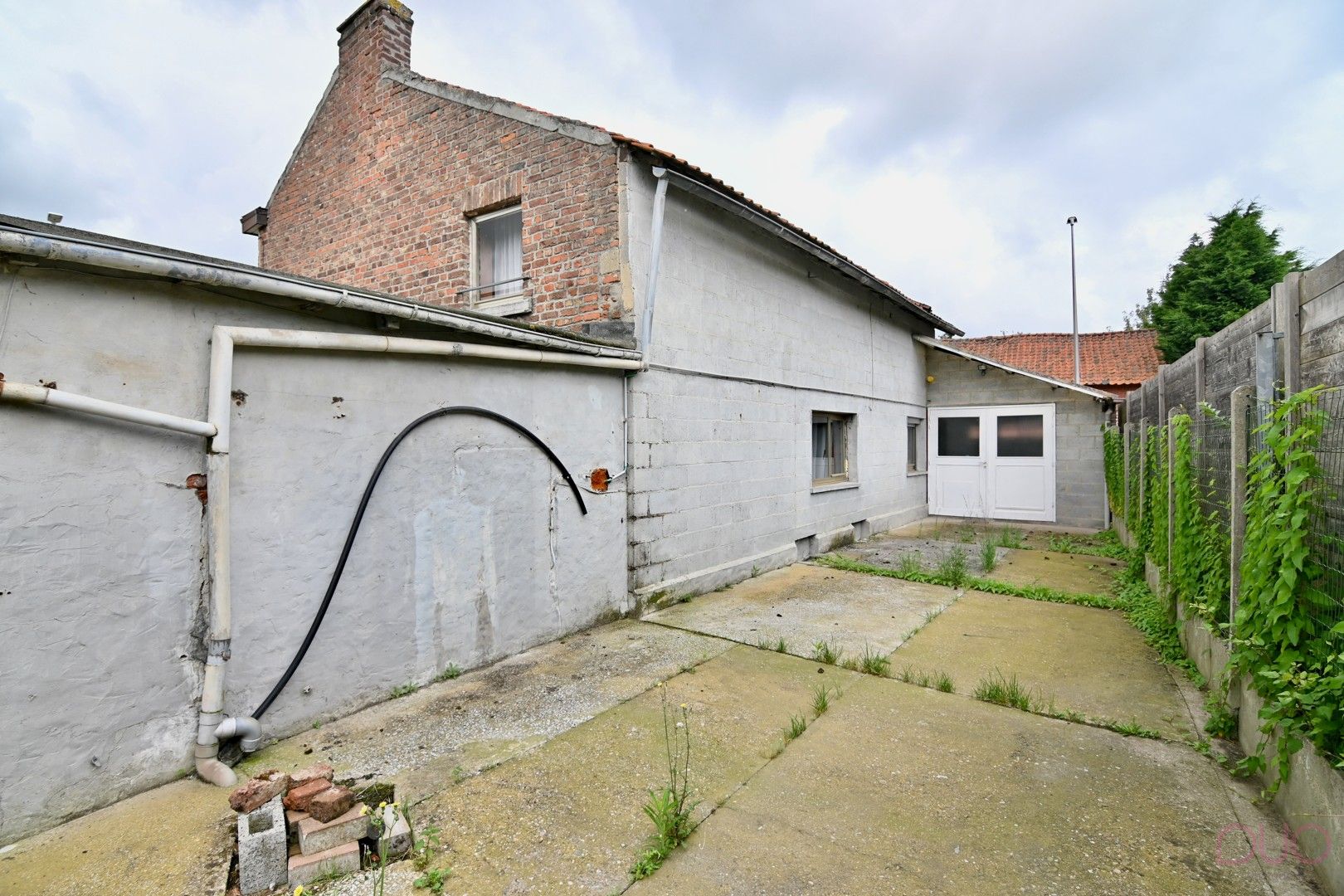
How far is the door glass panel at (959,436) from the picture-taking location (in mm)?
11977

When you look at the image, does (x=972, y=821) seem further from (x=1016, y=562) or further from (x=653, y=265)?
(x=1016, y=562)

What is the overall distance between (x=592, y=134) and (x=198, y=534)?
458 centimetres

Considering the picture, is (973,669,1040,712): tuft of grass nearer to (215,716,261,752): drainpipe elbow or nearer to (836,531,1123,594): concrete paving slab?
(836,531,1123,594): concrete paving slab

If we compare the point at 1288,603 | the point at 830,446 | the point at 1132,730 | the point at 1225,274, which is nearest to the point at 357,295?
the point at 1288,603

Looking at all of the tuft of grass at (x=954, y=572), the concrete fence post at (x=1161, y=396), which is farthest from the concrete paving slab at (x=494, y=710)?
the concrete fence post at (x=1161, y=396)

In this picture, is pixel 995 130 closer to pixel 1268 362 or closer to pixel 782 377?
pixel 782 377

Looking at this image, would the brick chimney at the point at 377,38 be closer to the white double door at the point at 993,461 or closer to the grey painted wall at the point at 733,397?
the grey painted wall at the point at 733,397

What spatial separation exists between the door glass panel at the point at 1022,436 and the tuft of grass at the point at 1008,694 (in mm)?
8784

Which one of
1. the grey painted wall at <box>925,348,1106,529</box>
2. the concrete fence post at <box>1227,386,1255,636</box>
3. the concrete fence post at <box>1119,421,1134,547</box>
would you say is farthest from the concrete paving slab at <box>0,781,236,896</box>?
the grey painted wall at <box>925,348,1106,529</box>

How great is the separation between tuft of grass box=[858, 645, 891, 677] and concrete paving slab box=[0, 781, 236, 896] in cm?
367

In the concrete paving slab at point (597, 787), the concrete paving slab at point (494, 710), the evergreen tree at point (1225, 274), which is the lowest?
the concrete paving slab at point (597, 787)

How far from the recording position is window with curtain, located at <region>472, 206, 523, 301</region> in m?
6.46

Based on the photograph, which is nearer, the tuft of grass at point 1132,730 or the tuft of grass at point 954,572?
the tuft of grass at point 1132,730

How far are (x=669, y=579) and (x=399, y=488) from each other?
9.87 ft
